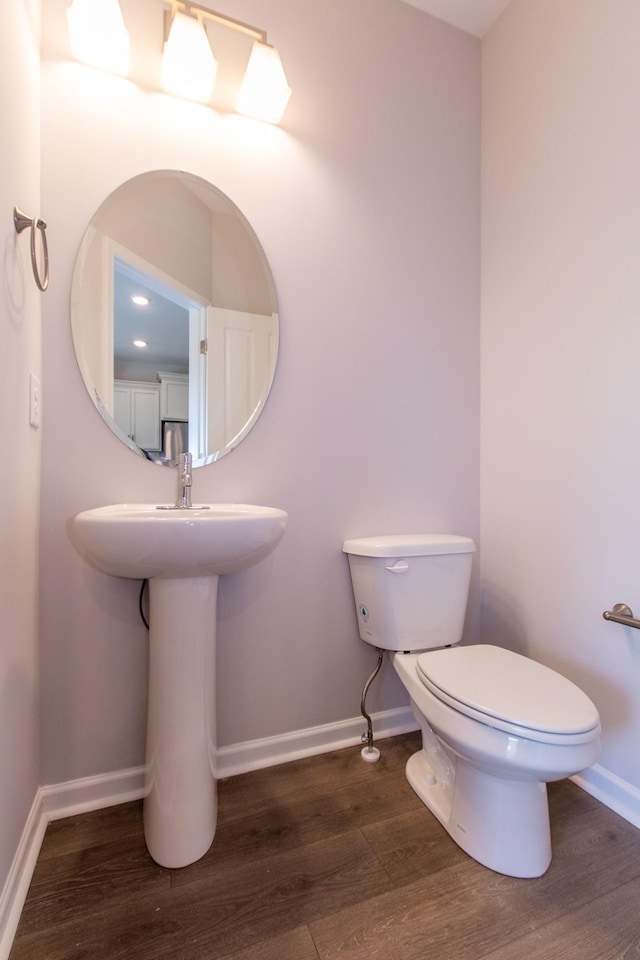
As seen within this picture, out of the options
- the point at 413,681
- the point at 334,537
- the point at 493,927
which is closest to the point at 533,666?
the point at 413,681

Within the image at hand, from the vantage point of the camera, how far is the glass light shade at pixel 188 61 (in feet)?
3.84

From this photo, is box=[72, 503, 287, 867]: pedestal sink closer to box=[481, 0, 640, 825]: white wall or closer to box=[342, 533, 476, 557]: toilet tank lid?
box=[342, 533, 476, 557]: toilet tank lid

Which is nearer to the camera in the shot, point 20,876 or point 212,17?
point 20,876

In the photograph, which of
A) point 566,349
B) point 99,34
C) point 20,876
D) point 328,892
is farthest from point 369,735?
point 99,34

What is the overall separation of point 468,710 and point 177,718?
66 centimetres

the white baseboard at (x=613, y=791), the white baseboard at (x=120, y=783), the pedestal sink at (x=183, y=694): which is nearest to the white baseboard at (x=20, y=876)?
the white baseboard at (x=120, y=783)

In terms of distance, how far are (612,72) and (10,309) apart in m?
1.69

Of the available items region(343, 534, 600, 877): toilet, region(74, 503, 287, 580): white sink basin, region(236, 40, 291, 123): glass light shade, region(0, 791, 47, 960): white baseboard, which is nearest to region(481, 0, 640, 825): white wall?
region(343, 534, 600, 877): toilet

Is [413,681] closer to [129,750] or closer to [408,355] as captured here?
[129,750]

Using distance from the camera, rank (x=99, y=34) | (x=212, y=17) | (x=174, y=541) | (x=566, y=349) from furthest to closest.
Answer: (x=566, y=349), (x=212, y=17), (x=99, y=34), (x=174, y=541)

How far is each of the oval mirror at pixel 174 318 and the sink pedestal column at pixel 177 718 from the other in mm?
436

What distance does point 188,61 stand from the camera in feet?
3.93

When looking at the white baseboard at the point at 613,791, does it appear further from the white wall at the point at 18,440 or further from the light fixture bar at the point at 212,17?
the light fixture bar at the point at 212,17

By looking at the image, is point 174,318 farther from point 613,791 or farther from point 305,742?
point 613,791
